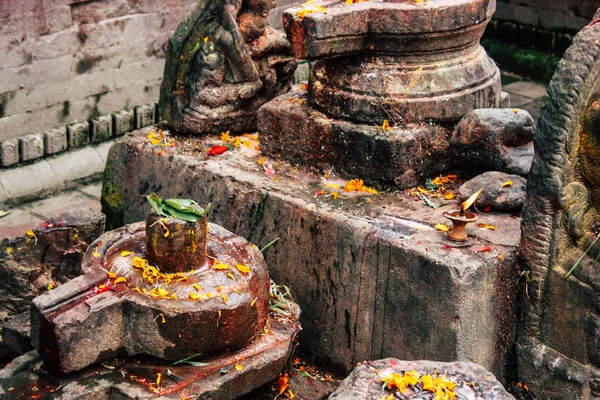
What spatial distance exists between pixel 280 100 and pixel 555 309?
1.91 m

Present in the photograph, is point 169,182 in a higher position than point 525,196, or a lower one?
lower

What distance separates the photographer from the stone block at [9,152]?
674 cm

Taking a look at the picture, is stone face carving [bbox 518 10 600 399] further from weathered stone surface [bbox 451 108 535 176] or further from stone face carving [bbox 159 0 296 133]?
stone face carving [bbox 159 0 296 133]

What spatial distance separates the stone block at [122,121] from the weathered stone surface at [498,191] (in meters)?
3.53

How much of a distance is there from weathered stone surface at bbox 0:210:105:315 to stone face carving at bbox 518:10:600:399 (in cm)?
220

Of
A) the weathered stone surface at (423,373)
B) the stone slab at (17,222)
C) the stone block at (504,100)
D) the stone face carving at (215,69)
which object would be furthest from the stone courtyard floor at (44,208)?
the weathered stone surface at (423,373)

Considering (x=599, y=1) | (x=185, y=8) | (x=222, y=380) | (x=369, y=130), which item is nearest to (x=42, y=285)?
(x=222, y=380)

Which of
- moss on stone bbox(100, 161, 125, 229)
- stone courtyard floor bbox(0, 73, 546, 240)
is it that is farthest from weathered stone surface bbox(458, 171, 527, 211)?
stone courtyard floor bbox(0, 73, 546, 240)

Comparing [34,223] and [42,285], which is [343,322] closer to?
[42,285]

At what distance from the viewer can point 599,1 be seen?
9.12 m

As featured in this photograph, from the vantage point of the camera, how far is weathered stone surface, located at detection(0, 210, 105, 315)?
4.93 m

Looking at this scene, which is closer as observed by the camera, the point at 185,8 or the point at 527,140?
the point at 527,140

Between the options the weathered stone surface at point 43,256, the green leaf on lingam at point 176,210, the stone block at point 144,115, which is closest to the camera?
the green leaf on lingam at point 176,210

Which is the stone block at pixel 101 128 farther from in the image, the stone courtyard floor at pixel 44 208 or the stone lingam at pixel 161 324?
the stone lingam at pixel 161 324
